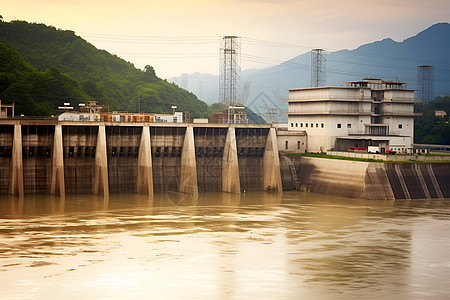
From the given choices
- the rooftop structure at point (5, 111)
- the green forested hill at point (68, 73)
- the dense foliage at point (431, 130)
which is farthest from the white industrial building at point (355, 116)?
the dense foliage at point (431, 130)

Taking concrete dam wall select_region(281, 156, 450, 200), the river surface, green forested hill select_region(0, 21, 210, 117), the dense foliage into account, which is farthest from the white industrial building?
the dense foliage

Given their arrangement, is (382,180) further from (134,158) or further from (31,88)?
(31,88)

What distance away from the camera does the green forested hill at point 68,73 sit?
11156 cm

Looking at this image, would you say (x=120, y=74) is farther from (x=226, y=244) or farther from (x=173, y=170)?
(x=226, y=244)

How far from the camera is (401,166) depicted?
229ft

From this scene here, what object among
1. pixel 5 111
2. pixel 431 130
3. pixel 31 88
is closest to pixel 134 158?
pixel 5 111

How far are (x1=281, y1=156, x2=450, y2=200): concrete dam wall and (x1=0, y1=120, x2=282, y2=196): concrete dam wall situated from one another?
686 cm

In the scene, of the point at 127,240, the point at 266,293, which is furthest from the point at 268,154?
the point at 266,293

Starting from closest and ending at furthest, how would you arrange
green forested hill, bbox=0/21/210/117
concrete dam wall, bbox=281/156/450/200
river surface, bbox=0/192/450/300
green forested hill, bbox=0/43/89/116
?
river surface, bbox=0/192/450/300, concrete dam wall, bbox=281/156/450/200, green forested hill, bbox=0/43/89/116, green forested hill, bbox=0/21/210/117

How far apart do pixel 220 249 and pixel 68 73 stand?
12458 cm

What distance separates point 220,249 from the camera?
4384 cm

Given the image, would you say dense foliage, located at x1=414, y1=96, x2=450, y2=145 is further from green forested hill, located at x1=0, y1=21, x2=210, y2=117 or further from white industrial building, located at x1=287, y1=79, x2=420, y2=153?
green forested hill, located at x1=0, y1=21, x2=210, y2=117

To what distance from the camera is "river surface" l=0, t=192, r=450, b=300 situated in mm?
34562

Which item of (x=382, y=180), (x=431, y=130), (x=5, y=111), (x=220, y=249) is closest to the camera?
(x=220, y=249)
